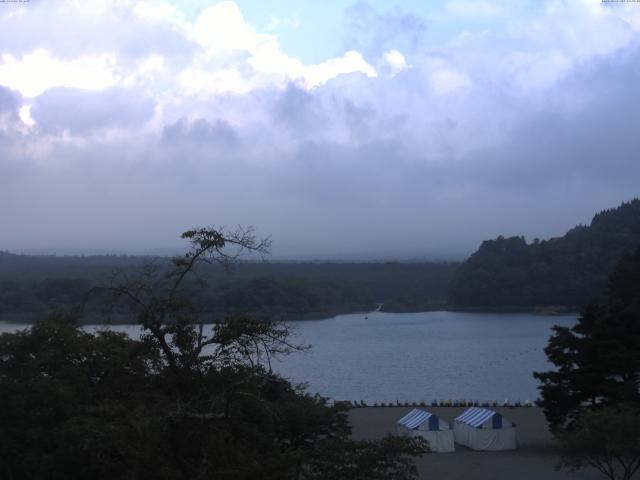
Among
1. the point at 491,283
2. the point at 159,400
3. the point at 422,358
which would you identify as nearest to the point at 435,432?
the point at 159,400

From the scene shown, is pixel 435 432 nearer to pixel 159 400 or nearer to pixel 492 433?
pixel 492 433

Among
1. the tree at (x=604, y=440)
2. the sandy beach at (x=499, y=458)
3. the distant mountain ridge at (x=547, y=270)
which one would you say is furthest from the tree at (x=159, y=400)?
the distant mountain ridge at (x=547, y=270)

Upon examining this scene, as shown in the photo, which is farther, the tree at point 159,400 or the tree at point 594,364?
the tree at point 594,364

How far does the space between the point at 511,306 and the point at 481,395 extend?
115 feet

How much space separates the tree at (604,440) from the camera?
10281 mm

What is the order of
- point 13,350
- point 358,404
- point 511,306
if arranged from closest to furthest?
point 13,350 < point 358,404 < point 511,306

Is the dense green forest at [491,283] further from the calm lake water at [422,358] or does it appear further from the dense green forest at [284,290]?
the calm lake water at [422,358]

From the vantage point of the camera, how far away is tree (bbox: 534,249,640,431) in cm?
1388

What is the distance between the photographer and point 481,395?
82.0 feet

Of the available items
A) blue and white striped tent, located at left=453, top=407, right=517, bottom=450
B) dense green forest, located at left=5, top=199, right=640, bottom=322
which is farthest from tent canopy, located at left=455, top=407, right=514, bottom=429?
dense green forest, located at left=5, top=199, right=640, bottom=322

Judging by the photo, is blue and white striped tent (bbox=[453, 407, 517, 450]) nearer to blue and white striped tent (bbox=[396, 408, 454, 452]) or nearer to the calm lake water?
blue and white striped tent (bbox=[396, 408, 454, 452])

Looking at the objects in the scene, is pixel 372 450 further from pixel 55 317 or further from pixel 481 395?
pixel 481 395

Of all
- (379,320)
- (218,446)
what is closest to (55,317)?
(218,446)

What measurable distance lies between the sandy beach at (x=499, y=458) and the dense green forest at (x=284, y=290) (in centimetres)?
851
